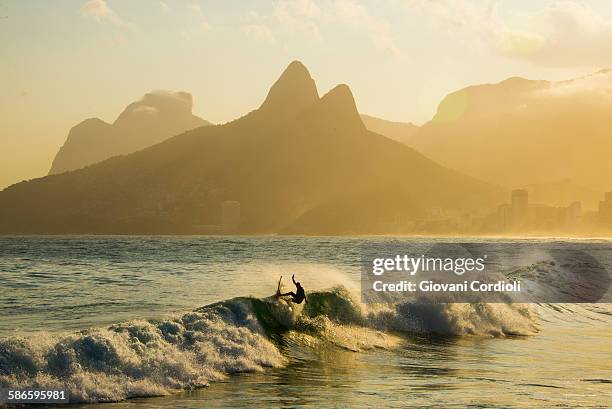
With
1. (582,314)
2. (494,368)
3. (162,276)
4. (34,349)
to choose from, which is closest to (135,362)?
(34,349)

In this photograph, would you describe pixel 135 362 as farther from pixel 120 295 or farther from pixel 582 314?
pixel 582 314

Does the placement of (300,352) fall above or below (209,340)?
below

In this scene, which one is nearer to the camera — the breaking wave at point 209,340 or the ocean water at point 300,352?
the ocean water at point 300,352

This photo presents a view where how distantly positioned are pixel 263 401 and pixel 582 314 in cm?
2608

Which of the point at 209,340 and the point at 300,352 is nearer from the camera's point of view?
the point at 209,340

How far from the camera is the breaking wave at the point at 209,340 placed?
1995 cm

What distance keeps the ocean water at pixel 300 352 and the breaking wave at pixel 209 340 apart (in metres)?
0.05

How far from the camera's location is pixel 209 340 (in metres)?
24.2

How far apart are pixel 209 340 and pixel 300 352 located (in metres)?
3.70

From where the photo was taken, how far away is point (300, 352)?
26766mm

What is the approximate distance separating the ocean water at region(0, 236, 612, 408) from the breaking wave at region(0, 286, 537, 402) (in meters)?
0.05

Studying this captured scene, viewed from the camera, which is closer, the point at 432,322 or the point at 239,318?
the point at 239,318

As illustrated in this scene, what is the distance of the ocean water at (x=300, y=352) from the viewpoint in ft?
64.9

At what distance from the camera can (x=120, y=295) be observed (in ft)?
131
